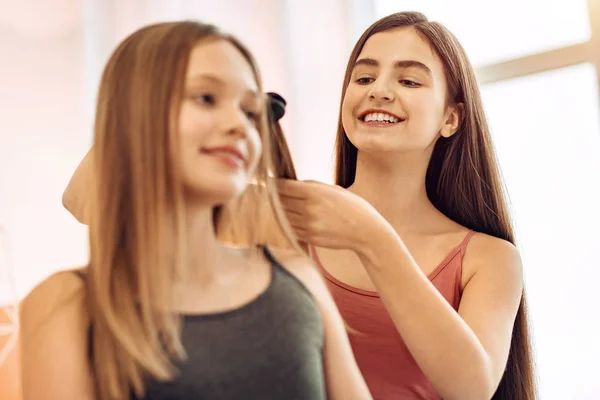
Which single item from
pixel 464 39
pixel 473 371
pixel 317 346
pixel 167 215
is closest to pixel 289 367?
pixel 317 346

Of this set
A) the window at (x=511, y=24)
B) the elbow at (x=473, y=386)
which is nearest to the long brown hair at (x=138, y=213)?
the elbow at (x=473, y=386)

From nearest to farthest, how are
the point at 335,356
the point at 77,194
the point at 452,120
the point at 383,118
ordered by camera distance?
1. the point at 335,356
2. the point at 77,194
3. the point at 383,118
4. the point at 452,120

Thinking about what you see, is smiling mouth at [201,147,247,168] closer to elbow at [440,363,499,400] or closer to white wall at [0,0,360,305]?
elbow at [440,363,499,400]

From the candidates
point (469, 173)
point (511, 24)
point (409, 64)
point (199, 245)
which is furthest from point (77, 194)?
point (511, 24)

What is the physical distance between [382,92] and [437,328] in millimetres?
365

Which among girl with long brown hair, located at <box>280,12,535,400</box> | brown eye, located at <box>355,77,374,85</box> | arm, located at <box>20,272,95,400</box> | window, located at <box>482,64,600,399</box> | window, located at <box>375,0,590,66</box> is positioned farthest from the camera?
window, located at <box>375,0,590,66</box>

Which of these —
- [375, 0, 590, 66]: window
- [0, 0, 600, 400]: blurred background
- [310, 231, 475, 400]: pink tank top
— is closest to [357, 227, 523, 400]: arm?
[310, 231, 475, 400]: pink tank top

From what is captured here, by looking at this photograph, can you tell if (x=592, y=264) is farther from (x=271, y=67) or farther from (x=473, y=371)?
(x=271, y=67)

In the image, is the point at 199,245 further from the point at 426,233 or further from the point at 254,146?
the point at 426,233

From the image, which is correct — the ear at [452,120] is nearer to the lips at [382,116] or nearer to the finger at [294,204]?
the lips at [382,116]

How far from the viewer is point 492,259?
3.33 feet

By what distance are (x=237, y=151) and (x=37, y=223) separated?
1.20 m

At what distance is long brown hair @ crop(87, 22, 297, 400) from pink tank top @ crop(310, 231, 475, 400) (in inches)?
16.4

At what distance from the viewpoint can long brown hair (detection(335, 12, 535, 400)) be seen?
1.06 metres
